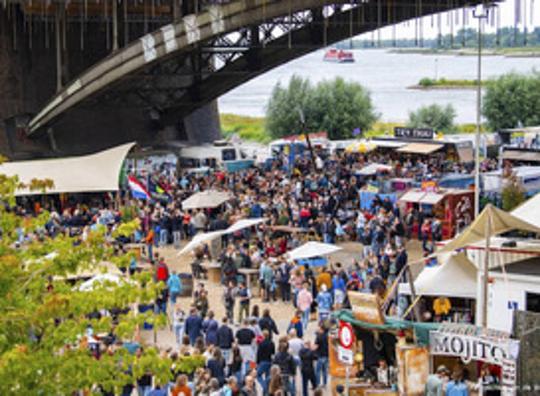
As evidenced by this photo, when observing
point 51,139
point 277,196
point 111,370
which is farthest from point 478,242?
point 51,139

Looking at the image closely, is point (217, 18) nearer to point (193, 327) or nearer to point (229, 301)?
point (229, 301)

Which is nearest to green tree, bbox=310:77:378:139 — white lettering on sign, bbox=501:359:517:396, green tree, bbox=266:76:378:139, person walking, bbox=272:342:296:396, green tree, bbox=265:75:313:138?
green tree, bbox=266:76:378:139

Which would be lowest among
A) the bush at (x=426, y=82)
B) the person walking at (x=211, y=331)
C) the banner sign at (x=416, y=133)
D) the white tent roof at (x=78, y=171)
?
the person walking at (x=211, y=331)

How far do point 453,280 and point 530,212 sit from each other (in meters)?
1.62

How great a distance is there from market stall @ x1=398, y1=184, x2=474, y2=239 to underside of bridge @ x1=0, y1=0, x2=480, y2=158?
27.0 ft

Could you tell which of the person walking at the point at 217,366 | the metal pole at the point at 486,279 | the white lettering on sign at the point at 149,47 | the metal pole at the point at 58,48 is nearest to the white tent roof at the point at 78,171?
the white lettering on sign at the point at 149,47

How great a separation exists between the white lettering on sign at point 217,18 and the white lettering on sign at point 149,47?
3.42 meters

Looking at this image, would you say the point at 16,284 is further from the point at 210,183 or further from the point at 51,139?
the point at 51,139

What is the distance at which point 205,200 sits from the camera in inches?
1268

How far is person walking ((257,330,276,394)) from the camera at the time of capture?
56.1 ft

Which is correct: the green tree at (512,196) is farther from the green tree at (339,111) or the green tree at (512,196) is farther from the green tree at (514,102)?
the green tree at (339,111)

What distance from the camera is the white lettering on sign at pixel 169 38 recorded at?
3503 centimetres

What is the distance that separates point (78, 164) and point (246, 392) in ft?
74.5

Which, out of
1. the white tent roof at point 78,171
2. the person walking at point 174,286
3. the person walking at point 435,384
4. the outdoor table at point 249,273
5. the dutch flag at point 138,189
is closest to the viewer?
the person walking at point 435,384
